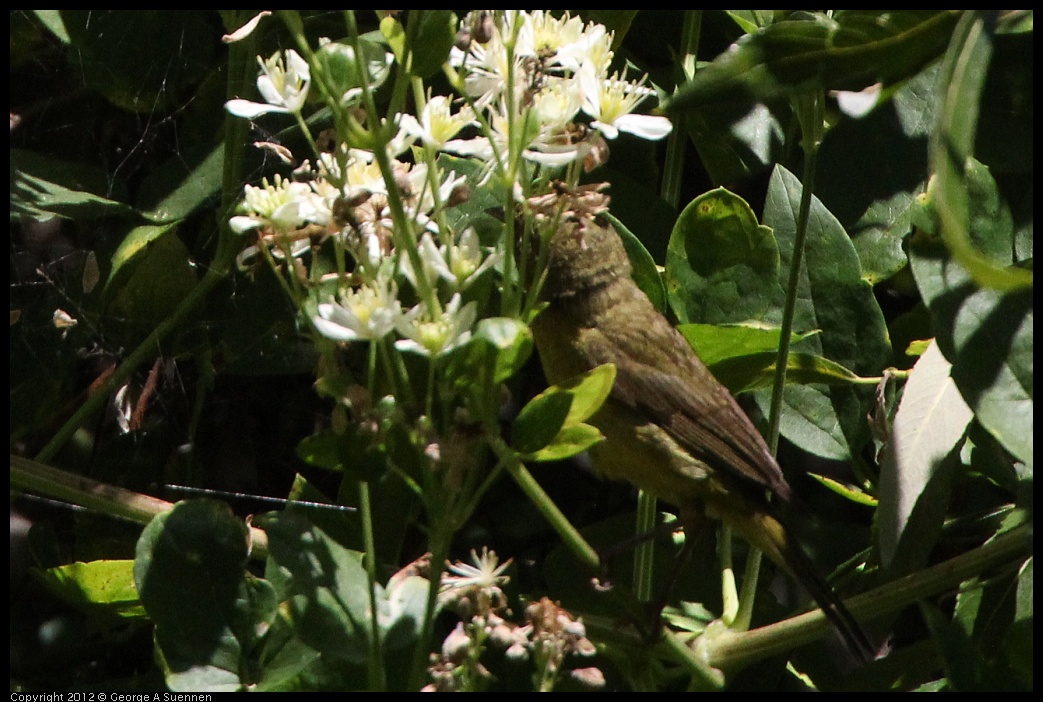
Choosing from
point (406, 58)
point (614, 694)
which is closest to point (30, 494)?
point (614, 694)

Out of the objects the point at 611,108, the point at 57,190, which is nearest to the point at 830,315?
the point at 611,108

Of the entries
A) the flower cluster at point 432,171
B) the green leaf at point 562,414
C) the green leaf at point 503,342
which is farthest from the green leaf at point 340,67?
the green leaf at point 562,414

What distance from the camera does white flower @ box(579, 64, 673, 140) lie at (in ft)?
3.79

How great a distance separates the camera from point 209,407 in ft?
6.42

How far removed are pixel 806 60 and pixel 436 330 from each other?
0.44m

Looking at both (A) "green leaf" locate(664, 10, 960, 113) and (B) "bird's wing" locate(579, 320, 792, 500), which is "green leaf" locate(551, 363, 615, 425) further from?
(B) "bird's wing" locate(579, 320, 792, 500)

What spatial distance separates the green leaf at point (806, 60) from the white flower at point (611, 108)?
103 millimetres

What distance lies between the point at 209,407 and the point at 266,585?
672 mm

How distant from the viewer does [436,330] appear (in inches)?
40.5

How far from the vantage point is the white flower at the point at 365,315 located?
1.02m

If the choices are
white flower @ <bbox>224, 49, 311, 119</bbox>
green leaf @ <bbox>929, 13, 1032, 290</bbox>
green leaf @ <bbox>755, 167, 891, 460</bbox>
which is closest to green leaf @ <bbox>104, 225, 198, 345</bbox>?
white flower @ <bbox>224, 49, 311, 119</bbox>

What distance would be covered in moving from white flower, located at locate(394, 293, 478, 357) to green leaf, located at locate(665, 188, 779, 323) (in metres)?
0.66

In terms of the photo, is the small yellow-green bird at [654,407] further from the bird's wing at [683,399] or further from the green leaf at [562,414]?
the green leaf at [562,414]
